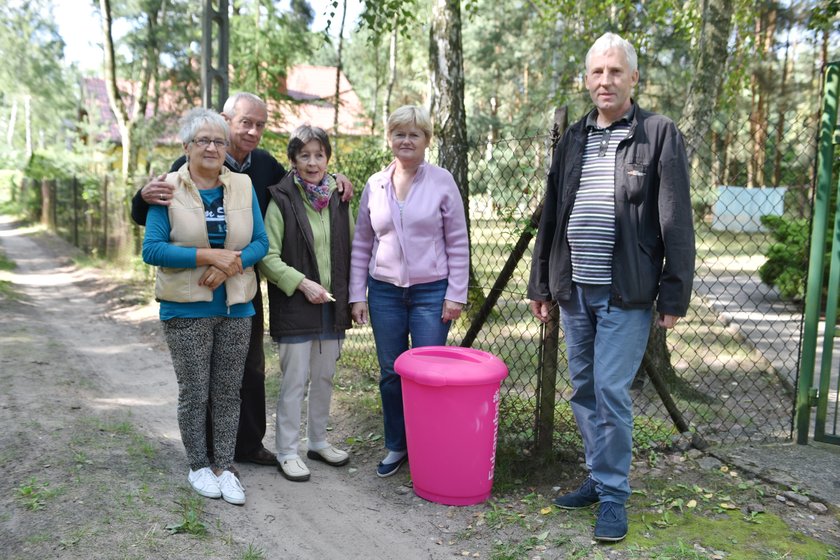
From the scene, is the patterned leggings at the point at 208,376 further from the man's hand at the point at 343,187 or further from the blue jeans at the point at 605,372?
the blue jeans at the point at 605,372

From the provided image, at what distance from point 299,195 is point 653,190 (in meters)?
1.80

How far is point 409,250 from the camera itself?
355cm

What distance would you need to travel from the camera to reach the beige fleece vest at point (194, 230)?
10.5ft

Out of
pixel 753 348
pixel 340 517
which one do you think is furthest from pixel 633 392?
pixel 340 517

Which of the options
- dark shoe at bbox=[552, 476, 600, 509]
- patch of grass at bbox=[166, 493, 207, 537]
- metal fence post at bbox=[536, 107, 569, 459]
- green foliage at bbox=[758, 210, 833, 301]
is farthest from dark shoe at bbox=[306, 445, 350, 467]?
green foliage at bbox=[758, 210, 833, 301]

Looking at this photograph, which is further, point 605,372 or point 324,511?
point 324,511

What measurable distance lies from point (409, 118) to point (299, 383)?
1.54 m

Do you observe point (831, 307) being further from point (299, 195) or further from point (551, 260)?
point (299, 195)

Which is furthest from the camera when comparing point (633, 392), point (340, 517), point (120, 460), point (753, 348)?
point (753, 348)

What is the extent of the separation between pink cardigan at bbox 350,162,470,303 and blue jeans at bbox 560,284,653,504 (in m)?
0.73

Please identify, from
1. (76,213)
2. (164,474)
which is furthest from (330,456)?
(76,213)

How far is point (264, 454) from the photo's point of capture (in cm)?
400

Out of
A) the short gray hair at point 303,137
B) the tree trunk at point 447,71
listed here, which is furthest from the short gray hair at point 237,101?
the tree trunk at point 447,71

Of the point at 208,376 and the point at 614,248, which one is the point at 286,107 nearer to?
the point at 208,376
